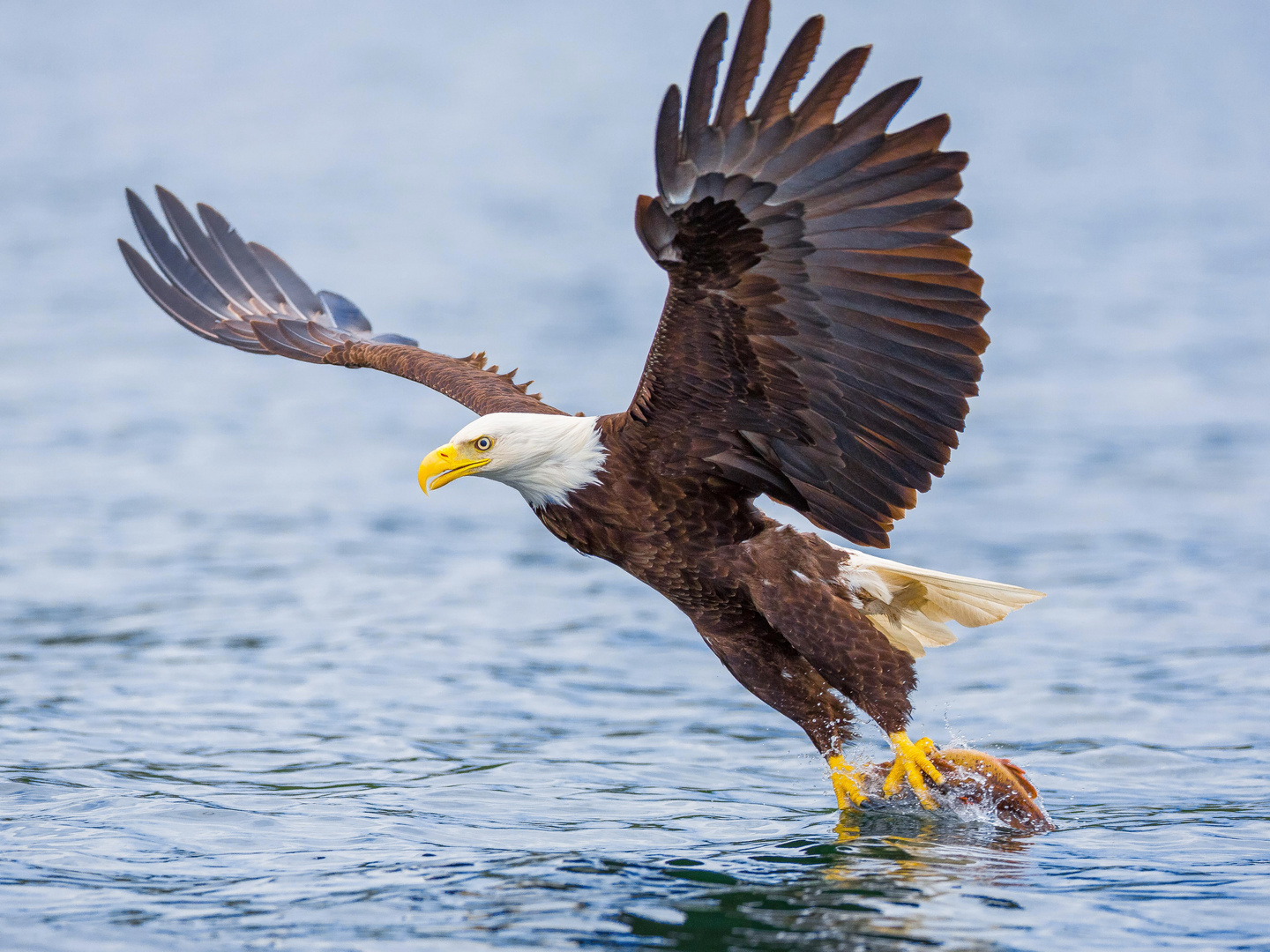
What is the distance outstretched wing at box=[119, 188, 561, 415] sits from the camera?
674cm

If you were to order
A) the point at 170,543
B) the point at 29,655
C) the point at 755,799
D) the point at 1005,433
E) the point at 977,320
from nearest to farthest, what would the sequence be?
the point at 977,320
the point at 755,799
the point at 29,655
the point at 170,543
the point at 1005,433

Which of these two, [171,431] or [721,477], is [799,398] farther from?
[171,431]

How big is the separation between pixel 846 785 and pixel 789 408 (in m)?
1.43

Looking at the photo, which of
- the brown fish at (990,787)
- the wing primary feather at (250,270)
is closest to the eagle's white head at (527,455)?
the brown fish at (990,787)

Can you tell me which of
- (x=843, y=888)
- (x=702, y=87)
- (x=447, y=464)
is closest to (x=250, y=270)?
(x=447, y=464)

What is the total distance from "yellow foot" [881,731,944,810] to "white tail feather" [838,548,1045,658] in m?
0.32

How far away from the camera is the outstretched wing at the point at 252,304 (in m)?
6.74

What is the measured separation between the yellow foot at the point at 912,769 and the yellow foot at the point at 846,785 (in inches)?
6.1

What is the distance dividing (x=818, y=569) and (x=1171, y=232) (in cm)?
2119

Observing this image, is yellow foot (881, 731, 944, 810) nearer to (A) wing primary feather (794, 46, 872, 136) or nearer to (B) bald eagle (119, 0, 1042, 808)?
(B) bald eagle (119, 0, 1042, 808)

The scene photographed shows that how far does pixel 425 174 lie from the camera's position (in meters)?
29.3

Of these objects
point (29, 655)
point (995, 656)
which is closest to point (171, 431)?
point (29, 655)

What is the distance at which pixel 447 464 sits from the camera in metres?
5.25

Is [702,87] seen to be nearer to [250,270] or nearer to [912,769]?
[912,769]
